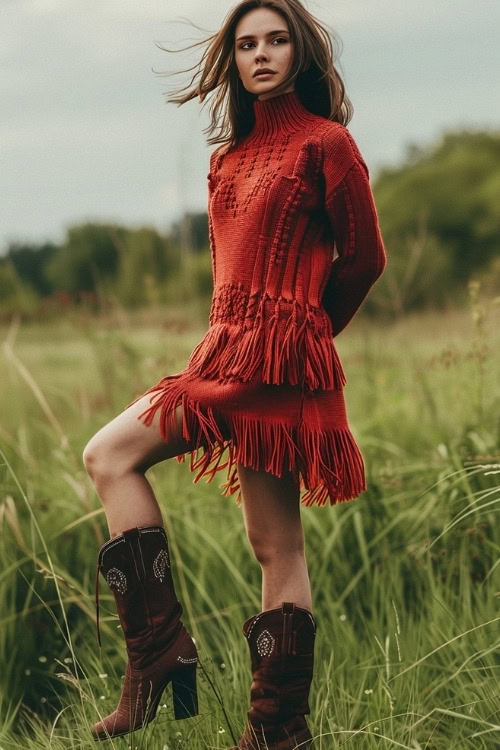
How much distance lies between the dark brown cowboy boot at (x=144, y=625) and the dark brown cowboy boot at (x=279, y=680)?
0.18m

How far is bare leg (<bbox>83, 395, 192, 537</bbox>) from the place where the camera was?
2172 mm

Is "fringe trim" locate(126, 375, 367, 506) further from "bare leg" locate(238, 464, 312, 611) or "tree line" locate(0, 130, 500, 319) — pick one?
"tree line" locate(0, 130, 500, 319)

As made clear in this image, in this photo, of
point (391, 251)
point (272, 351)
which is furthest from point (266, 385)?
point (391, 251)

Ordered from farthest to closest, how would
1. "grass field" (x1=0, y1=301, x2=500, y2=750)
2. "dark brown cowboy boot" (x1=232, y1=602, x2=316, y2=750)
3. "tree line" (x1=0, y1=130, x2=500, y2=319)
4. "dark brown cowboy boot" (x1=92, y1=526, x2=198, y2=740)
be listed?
1. "tree line" (x1=0, y1=130, x2=500, y2=319)
2. "grass field" (x1=0, y1=301, x2=500, y2=750)
3. "dark brown cowboy boot" (x1=232, y1=602, x2=316, y2=750)
4. "dark brown cowboy boot" (x1=92, y1=526, x2=198, y2=740)

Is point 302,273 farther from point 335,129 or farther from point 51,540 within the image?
point 51,540

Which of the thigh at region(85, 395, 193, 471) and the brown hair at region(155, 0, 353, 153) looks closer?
the thigh at region(85, 395, 193, 471)

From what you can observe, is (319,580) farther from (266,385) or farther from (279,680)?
(266,385)

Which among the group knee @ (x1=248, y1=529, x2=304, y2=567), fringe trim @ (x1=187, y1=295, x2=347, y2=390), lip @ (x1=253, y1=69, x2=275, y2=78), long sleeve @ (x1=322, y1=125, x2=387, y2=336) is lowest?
knee @ (x1=248, y1=529, x2=304, y2=567)

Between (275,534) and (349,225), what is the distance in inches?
30.3

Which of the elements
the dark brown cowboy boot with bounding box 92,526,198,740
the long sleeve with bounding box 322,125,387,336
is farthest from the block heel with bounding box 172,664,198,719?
the long sleeve with bounding box 322,125,387,336

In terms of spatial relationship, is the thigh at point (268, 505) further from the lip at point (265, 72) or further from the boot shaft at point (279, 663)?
the lip at point (265, 72)

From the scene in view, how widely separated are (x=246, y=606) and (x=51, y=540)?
722mm

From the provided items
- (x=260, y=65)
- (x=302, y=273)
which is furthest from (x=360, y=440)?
(x=260, y=65)

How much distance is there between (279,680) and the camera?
2281mm
